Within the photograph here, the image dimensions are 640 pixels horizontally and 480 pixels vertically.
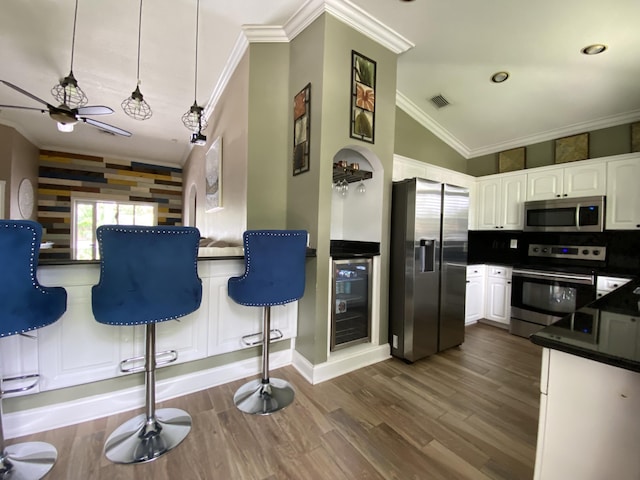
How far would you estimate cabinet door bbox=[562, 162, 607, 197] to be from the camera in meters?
3.00

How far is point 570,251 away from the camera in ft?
10.8

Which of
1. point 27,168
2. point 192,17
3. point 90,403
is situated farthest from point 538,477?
point 27,168

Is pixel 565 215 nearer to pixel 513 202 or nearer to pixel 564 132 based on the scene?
pixel 513 202

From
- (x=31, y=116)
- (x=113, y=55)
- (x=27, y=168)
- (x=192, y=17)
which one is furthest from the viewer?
(x=27, y=168)

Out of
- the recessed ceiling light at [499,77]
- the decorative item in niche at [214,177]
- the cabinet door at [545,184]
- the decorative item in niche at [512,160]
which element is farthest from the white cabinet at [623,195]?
the decorative item in niche at [214,177]

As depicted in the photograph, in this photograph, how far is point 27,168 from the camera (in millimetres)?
5230

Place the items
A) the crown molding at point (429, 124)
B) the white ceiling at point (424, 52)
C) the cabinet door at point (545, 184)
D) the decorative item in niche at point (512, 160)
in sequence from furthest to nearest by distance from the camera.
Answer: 1. the decorative item in niche at point (512, 160)
2. the crown molding at point (429, 124)
3. the cabinet door at point (545, 184)
4. the white ceiling at point (424, 52)

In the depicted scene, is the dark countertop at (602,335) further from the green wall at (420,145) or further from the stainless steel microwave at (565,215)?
the green wall at (420,145)

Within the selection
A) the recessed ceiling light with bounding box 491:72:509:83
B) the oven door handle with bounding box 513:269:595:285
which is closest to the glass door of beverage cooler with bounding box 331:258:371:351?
the oven door handle with bounding box 513:269:595:285

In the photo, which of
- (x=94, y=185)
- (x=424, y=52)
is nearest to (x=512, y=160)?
(x=424, y=52)

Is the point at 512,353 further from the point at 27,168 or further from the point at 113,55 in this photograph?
the point at 27,168

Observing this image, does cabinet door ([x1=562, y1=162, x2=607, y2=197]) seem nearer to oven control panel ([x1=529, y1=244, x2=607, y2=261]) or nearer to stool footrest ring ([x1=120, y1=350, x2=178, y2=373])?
oven control panel ([x1=529, y1=244, x2=607, y2=261])

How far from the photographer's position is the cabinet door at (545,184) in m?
3.32

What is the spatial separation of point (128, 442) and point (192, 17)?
3402mm
